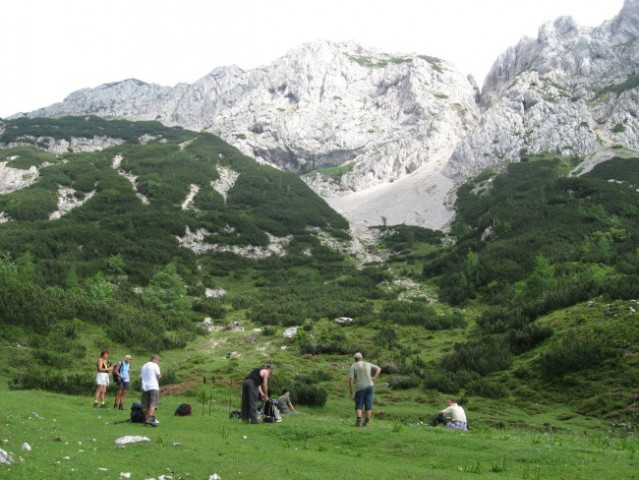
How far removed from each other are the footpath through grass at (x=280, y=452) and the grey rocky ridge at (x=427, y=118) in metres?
98.3

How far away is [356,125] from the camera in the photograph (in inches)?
7032

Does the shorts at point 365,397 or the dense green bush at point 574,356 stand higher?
the dense green bush at point 574,356

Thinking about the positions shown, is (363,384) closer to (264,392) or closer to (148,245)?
(264,392)

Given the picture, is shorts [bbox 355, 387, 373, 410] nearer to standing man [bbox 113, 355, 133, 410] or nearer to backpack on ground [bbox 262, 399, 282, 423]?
backpack on ground [bbox 262, 399, 282, 423]

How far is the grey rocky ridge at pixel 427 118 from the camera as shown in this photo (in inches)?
4884

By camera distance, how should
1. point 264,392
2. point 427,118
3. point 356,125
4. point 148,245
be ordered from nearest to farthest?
point 264,392, point 148,245, point 427,118, point 356,125

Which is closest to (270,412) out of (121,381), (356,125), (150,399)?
(150,399)

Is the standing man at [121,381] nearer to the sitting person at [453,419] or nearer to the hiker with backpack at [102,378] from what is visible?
the hiker with backpack at [102,378]

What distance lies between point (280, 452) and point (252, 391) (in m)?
3.94

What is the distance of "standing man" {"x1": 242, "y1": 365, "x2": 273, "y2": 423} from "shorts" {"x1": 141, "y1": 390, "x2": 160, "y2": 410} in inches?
99.3

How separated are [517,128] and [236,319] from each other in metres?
112

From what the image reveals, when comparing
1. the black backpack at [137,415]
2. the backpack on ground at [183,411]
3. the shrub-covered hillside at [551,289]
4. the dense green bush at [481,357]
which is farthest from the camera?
the dense green bush at [481,357]

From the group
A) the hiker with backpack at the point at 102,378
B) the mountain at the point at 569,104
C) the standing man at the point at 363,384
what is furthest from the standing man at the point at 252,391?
the mountain at the point at 569,104

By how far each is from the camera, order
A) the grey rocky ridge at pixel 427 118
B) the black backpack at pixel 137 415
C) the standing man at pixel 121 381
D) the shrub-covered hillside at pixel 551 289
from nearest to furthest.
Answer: the black backpack at pixel 137 415 < the standing man at pixel 121 381 < the shrub-covered hillside at pixel 551 289 < the grey rocky ridge at pixel 427 118
